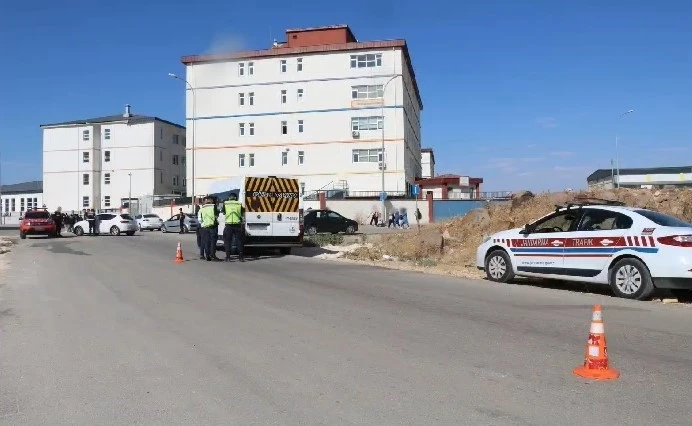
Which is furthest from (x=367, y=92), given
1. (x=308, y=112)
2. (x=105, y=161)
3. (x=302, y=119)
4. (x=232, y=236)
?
(x=232, y=236)

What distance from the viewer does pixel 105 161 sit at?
79.4m

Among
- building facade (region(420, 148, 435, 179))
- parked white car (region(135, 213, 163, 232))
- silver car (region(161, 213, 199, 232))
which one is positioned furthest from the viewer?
building facade (region(420, 148, 435, 179))

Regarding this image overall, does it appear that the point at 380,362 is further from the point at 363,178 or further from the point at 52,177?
the point at 52,177

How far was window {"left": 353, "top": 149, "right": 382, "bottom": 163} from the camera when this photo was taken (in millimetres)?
61844

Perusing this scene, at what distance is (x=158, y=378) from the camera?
595 cm

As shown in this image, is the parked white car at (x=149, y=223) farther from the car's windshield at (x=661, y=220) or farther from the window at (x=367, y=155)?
the car's windshield at (x=661, y=220)

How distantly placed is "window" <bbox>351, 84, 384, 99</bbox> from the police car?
49864 mm

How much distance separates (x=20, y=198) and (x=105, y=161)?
24.2m

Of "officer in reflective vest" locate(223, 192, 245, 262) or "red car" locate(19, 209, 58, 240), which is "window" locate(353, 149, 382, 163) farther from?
"officer in reflective vest" locate(223, 192, 245, 262)

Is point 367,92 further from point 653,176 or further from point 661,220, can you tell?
point 661,220

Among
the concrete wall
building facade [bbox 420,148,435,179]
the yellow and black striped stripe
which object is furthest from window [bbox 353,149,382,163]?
building facade [bbox 420,148,435,179]

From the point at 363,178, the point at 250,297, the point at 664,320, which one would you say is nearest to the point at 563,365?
the point at 664,320

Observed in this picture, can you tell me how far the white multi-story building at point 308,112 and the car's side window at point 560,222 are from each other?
46956 mm

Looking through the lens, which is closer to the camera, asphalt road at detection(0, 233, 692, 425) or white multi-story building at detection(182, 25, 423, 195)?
asphalt road at detection(0, 233, 692, 425)
